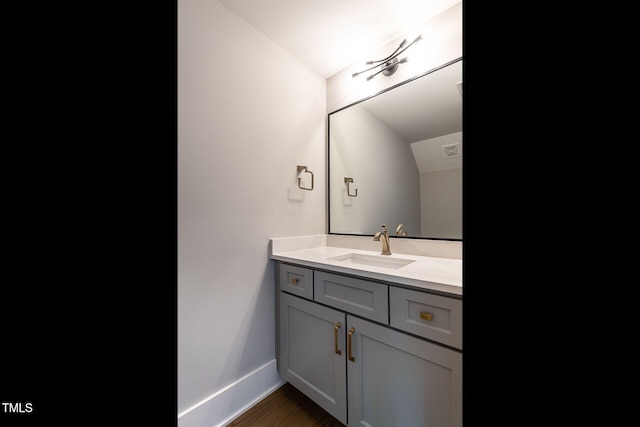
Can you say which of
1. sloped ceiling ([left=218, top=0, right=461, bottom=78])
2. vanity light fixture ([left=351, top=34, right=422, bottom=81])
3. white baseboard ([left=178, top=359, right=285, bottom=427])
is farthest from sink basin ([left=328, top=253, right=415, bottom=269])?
sloped ceiling ([left=218, top=0, right=461, bottom=78])

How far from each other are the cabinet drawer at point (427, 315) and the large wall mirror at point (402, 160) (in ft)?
1.85

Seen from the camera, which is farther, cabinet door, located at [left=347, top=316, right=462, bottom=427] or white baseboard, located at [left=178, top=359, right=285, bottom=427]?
white baseboard, located at [left=178, top=359, right=285, bottom=427]

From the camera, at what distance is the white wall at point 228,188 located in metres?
1.15

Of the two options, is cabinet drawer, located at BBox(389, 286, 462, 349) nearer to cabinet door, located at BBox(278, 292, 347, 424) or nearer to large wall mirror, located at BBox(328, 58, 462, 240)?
cabinet door, located at BBox(278, 292, 347, 424)

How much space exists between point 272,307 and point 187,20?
1.58m

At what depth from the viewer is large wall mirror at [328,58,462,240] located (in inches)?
51.7

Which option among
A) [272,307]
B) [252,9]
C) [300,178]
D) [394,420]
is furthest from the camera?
[300,178]

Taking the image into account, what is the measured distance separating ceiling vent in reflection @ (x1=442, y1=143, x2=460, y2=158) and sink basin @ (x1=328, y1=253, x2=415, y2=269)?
619mm

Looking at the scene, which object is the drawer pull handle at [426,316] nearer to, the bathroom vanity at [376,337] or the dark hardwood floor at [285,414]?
the bathroom vanity at [376,337]

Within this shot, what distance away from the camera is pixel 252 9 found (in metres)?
1.28

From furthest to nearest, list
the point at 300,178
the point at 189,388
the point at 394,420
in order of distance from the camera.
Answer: the point at 300,178 → the point at 189,388 → the point at 394,420

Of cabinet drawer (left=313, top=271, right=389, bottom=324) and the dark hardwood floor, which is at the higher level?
cabinet drawer (left=313, top=271, right=389, bottom=324)
